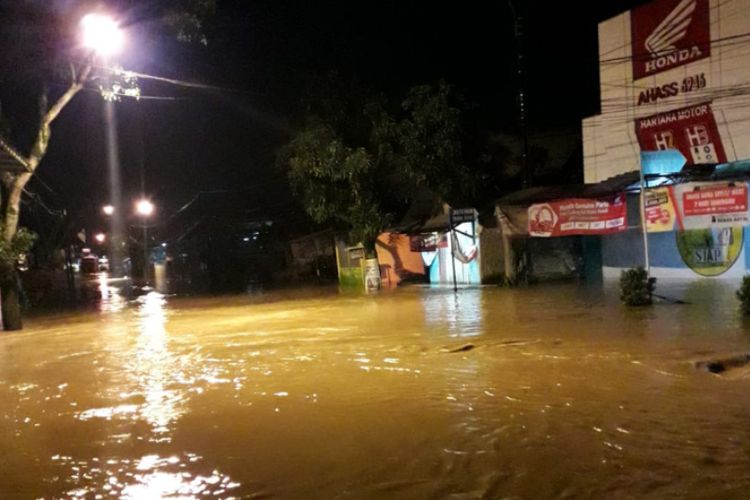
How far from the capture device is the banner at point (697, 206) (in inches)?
578

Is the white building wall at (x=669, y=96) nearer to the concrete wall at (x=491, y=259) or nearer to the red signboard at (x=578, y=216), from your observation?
the red signboard at (x=578, y=216)

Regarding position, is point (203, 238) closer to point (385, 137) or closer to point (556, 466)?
point (385, 137)

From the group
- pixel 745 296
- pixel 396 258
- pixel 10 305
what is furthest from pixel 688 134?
pixel 10 305

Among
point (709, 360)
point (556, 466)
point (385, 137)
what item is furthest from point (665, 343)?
point (385, 137)

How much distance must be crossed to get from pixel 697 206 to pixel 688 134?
283 cm

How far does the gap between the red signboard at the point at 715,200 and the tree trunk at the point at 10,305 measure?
16277mm

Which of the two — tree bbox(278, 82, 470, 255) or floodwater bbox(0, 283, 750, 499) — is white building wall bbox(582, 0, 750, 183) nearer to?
tree bbox(278, 82, 470, 255)

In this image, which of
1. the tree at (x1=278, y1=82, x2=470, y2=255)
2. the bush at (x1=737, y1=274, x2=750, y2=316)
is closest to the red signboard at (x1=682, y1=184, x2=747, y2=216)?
the bush at (x1=737, y1=274, x2=750, y2=316)

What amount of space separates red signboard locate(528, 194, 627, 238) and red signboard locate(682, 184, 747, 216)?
195 centimetres

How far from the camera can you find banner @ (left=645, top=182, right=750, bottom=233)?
14.7 meters

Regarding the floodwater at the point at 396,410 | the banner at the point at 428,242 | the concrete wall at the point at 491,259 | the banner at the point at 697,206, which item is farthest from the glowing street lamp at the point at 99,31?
the banner at the point at 697,206

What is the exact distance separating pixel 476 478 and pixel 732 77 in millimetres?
14863

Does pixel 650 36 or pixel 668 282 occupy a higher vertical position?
pixel 650 36

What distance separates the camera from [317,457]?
5.83m
